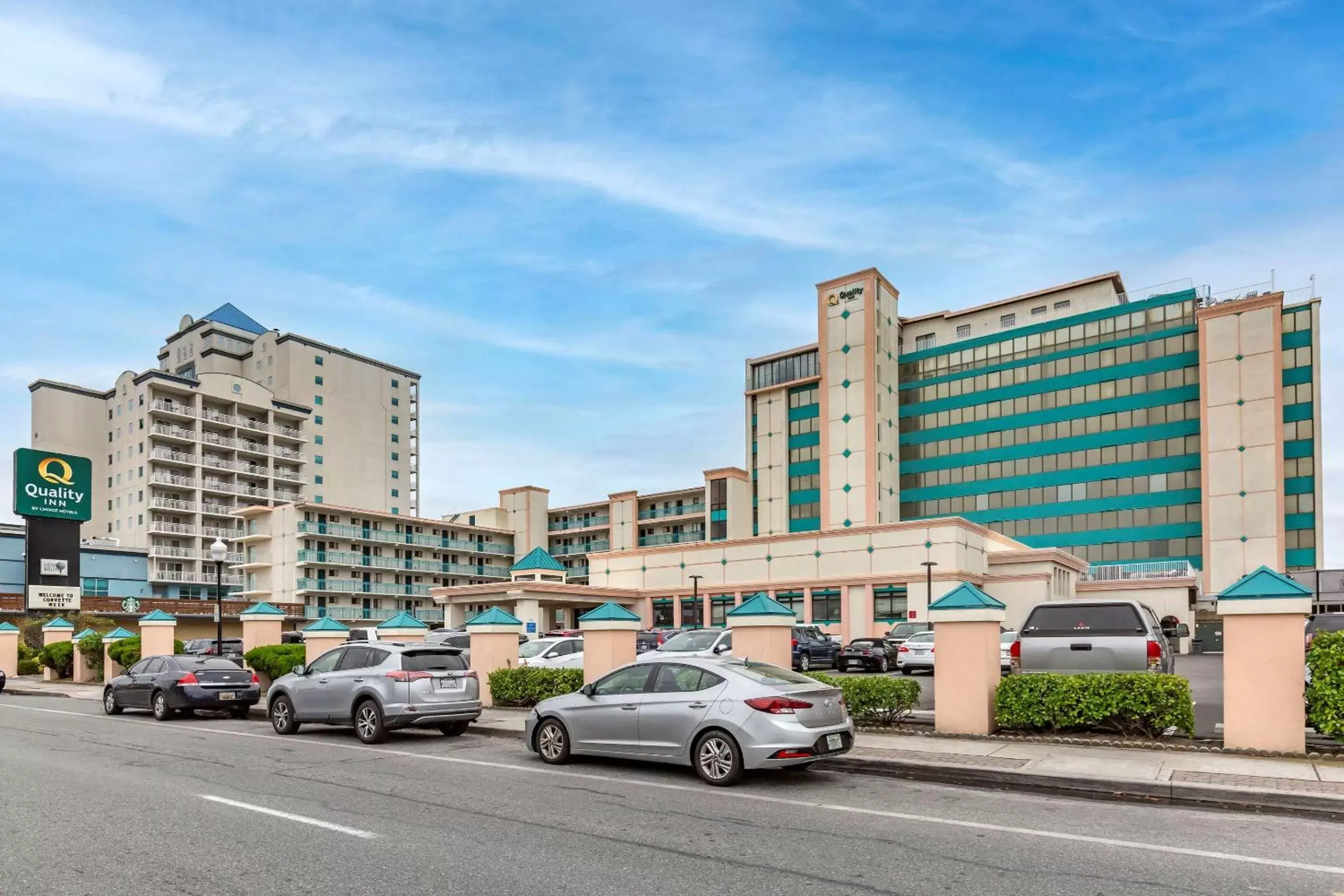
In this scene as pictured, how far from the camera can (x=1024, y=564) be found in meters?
50.7

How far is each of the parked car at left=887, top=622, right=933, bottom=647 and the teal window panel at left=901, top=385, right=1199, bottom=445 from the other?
44119mm

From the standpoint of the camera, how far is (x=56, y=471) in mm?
59688

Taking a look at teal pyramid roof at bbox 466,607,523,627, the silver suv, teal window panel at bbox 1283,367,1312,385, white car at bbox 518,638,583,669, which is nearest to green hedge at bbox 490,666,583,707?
teal pyramid roof at bbox 466,607,523,627

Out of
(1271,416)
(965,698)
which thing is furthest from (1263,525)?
(965,698)

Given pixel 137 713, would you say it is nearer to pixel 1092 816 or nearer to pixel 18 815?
pixel 18 815

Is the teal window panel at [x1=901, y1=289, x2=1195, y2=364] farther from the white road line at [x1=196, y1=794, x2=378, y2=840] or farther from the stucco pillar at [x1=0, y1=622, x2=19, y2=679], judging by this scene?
the white road line at [x1=196, y1=794, x2=378, y2=840]

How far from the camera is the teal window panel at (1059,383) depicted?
7012cm

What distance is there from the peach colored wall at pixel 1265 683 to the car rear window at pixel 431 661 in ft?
36.4

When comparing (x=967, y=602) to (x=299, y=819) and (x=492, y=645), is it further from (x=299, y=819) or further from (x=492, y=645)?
(x=492, y=645)

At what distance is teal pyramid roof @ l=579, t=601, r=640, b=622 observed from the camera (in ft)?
60.5

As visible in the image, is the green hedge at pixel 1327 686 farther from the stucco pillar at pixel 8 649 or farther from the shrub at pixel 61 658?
the stucco pillar at pixel 8 649

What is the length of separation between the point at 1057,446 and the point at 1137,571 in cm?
1582

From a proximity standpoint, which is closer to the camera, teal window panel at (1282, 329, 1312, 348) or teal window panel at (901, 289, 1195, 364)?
teal window panel at (1282, 329, 1312, 348)

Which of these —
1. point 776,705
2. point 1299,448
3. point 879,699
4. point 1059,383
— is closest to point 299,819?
point 776,705
